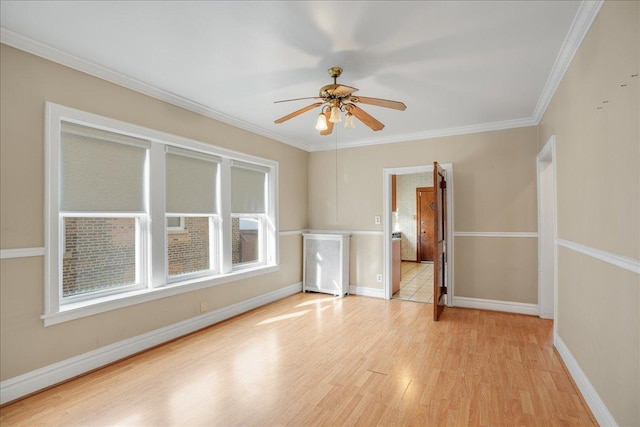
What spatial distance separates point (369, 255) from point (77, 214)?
3940 millimetres

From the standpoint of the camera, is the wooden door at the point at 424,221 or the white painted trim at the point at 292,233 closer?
the white painted trim at the point at 292,233

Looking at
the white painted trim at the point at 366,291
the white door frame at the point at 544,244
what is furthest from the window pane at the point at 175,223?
the white door frame at the point at 544,244

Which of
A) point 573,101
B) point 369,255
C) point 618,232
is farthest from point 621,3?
point 369,255

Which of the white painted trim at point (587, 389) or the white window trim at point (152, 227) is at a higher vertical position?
the white window trim at point (152, 227)

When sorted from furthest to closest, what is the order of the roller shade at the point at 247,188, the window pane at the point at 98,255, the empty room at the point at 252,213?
the roller shade at the point at 247,188, the window pane at the point at 98,255, the empty room at the point at 252,213

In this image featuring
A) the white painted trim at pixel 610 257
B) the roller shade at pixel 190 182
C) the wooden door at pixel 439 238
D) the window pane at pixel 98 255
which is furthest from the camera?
the wooden door at pixel 439 238

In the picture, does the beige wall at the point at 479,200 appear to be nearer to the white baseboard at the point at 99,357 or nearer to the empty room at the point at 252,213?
the empty room at the point at 252,213

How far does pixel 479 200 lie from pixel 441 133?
113 cm

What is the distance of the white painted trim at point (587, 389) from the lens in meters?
1.90

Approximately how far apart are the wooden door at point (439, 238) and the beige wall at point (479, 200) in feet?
0.61

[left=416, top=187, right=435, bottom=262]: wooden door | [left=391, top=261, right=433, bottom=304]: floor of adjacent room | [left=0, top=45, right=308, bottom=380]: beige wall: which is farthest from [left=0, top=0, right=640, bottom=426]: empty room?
[left=416, top=187, right=435, bottom=262]: wooden door

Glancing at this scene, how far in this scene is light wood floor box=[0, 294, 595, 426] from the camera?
2078 mm

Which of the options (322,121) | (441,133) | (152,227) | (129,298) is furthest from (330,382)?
(441,133)

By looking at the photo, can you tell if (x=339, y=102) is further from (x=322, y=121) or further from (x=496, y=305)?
(x=496, y=305)
